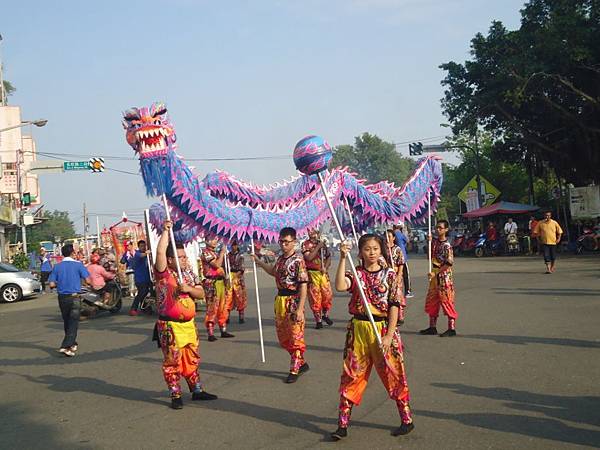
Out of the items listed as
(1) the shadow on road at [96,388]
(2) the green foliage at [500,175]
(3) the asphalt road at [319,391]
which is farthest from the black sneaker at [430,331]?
(2) the green foliage at [500,175]

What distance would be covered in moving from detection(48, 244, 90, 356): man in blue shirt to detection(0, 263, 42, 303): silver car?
12808 mm

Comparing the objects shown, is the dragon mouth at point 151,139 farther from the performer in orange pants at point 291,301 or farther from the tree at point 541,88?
the tree at point 541,88

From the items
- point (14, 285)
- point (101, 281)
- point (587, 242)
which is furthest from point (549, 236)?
point (14, 285)

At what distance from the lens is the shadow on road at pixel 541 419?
15.6 ft

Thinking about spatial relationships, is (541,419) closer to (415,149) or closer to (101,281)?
(101,281)

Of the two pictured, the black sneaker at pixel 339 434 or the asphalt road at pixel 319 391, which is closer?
the black sneaker at pixel 339 434

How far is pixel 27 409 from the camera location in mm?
6555

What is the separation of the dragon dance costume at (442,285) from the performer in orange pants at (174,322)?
4.14 metres

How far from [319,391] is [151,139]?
3.14m

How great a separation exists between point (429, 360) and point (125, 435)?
3627mm

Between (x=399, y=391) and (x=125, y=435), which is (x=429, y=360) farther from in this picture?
(x=125, y=435)

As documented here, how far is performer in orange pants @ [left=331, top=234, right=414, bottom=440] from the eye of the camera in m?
4.92

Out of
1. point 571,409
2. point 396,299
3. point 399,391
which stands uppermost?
point 396,299

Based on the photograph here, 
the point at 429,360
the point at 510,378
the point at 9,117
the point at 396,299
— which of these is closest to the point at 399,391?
the point at 396,299
